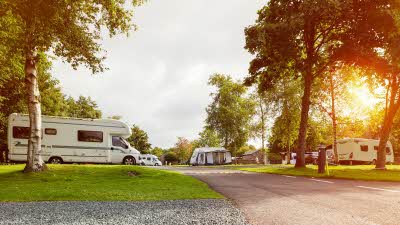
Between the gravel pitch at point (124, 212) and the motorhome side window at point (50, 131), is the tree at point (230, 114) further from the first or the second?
the gravel pitch at point (124, 212)

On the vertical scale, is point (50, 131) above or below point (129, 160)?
above

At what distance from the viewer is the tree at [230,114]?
61.6 m

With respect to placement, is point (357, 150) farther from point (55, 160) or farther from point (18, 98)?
point (18, 98)

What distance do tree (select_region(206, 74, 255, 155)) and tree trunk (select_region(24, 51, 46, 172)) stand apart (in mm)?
46036

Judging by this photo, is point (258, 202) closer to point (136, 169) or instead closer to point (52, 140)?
point (136, 169)

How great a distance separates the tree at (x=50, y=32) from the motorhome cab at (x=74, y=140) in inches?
376

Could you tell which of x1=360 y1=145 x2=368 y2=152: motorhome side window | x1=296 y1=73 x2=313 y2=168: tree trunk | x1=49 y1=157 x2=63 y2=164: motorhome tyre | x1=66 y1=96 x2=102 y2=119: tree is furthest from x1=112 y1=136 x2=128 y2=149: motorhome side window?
x1=66 y1=96 x2=102 y2=119: tree

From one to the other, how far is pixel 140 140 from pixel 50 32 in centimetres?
7594

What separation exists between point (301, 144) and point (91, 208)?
18541 mm

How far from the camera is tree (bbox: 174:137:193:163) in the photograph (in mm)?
91688

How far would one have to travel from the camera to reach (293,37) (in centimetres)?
2244

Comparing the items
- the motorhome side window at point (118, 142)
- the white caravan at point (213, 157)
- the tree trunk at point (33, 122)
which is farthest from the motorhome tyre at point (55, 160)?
the white caravan at point (213, 157)

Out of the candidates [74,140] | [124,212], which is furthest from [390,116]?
[124,212]

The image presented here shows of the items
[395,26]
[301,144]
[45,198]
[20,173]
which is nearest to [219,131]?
[301,144]
